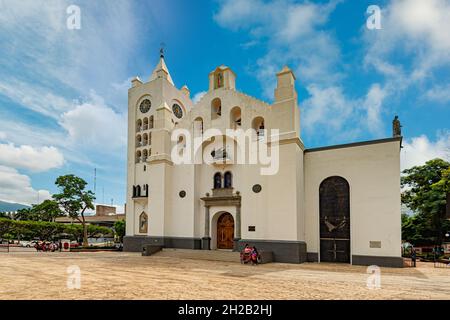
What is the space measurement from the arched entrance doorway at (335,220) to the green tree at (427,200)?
505 inches

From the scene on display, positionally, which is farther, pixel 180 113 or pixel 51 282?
pixel 180 113

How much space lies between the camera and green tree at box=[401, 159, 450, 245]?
26.7m

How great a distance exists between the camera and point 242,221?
2150cm

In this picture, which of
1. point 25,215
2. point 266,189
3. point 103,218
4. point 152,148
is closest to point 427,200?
point 266,189

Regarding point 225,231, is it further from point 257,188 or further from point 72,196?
point 72,196

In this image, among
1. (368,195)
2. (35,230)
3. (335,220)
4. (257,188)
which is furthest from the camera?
(35,230)

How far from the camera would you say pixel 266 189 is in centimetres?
2072

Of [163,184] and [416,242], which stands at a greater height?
[163,184]

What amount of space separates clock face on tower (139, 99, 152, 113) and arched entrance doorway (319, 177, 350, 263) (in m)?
18.7

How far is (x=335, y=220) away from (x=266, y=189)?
4.71 meters

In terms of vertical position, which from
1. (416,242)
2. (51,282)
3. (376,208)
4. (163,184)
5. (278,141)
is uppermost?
(278,141)

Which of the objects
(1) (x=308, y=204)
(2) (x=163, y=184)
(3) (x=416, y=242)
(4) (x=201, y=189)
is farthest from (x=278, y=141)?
(3) (x=416, y=242)
